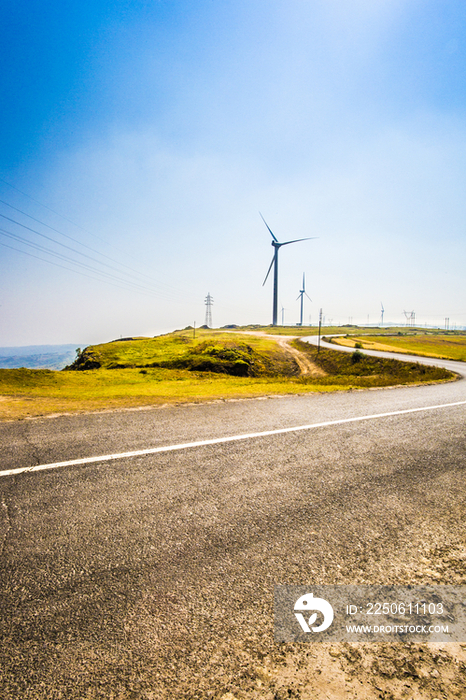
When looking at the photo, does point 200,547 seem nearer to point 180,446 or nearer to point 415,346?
point 180,446

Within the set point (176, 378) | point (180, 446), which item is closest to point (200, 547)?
point (180, 446)

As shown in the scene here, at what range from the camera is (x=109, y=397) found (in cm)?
1071

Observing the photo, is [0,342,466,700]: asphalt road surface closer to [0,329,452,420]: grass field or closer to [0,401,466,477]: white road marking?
[0,401,466,477]: white road marking

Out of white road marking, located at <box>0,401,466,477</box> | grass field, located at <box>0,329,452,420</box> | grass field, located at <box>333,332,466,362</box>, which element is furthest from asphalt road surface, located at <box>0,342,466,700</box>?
grass field, located at <box>333,332,466,362</box>

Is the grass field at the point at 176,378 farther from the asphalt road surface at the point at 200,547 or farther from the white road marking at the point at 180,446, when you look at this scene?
the asphalt road surface at the point at 200,547

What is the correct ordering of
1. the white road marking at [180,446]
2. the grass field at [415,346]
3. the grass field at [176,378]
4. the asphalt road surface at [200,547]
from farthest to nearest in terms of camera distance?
the grass field at [415,346], the grass field at [176,378], the white road marking at [180,446], the asphalt road surface at [200,547]

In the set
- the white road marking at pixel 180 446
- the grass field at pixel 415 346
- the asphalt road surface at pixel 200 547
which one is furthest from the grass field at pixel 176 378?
the grass field at pixel 415 346

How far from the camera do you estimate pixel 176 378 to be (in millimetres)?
19359

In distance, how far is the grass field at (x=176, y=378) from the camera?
32.8 feet

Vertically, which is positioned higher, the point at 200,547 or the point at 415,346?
the point at 415,346

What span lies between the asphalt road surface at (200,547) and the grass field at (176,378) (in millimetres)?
3690

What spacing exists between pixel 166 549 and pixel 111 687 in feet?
3.91

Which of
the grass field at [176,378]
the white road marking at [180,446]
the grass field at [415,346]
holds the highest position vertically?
the grass field at [415,346]

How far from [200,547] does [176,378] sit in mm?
16574
